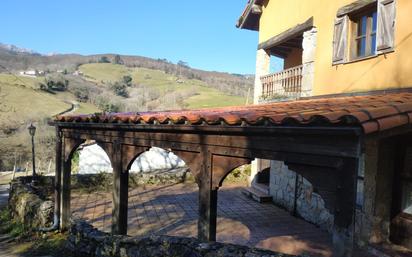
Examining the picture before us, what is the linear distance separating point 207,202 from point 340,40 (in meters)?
4.75

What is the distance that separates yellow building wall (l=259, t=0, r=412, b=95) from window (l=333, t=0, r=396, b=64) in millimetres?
143

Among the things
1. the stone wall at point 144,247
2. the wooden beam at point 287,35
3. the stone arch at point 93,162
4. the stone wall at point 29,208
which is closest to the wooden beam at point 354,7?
the wooden beam at point 287,35

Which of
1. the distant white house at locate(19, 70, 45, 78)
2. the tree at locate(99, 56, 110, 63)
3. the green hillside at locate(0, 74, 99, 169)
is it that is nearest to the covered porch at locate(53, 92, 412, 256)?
→ the green hillside at locate(0, 74, 99, 169)

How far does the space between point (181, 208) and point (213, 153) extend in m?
6.15

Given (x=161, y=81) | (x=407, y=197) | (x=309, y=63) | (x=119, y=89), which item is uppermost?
(x=161, y=81)

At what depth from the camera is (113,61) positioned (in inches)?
3738

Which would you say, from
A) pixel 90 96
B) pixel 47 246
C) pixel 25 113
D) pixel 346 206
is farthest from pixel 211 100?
pixel 346 206

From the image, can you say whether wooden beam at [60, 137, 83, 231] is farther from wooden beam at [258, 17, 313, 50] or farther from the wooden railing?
wooden beam at [258, 17, 313, 50]

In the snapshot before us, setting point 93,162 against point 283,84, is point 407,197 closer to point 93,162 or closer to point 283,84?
point 283,84

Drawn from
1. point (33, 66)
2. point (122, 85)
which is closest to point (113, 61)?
point (33, 66)

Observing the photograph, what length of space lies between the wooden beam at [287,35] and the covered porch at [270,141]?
4013 mm

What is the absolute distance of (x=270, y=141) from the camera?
427 centimetres

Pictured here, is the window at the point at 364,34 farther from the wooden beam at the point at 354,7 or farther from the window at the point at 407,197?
the window at the point at 407,197

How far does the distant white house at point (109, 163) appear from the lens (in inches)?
682
